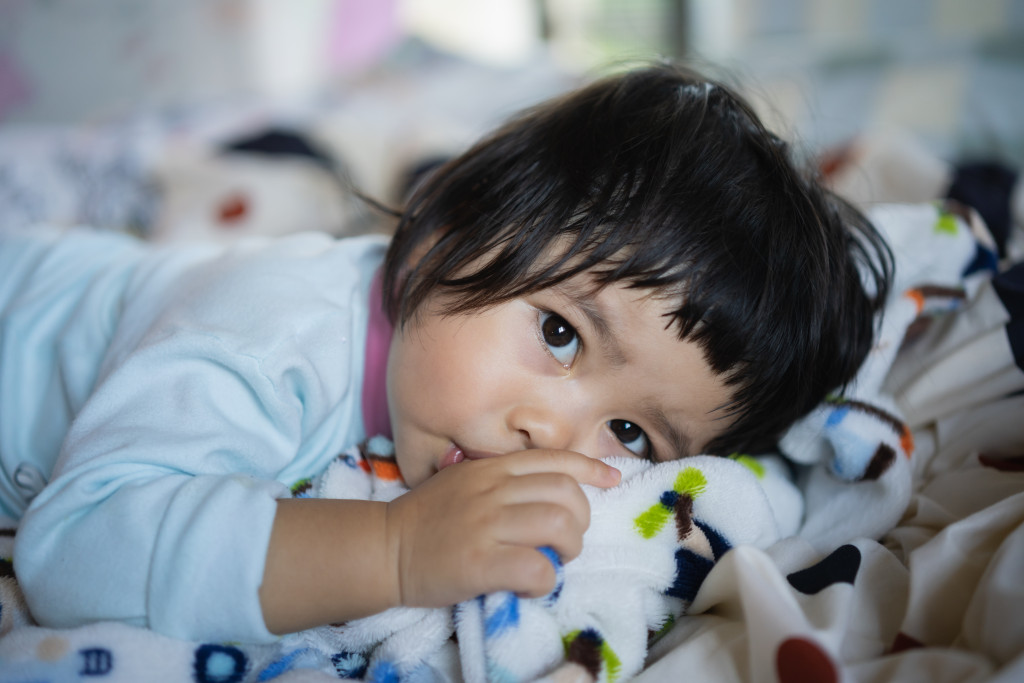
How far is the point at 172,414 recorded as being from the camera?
61cm

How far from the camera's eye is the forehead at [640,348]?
2.12 feet

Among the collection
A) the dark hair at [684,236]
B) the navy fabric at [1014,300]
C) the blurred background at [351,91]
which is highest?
the dark hair at [684,236]

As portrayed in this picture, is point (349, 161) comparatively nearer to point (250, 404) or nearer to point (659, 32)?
point (250, 404)

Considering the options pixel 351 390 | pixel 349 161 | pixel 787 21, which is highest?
pixel 787 21

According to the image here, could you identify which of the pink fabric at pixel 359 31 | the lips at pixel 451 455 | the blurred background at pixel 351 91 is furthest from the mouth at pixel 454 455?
the pink fabric at pixel 359 31

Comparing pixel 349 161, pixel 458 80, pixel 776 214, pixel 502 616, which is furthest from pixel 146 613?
pixel 458 80

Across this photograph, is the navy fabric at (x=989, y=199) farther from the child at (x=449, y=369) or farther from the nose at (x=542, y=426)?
the nose at (x=542, y=426)

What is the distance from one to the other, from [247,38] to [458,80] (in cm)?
118

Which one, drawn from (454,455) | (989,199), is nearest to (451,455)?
(454,455)

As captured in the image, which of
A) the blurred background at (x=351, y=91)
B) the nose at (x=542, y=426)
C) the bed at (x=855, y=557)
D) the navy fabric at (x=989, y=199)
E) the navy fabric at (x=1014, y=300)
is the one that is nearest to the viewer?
the bed at (x=855, y=557)

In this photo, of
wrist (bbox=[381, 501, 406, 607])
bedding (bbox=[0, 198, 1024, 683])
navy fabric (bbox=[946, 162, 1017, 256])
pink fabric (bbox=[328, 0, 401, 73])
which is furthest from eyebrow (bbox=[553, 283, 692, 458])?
pink fabric (bbox=[328, 0, 401, 73])

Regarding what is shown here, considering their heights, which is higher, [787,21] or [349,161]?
[787,21]

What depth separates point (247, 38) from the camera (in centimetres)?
307

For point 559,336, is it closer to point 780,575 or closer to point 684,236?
point 684,236
